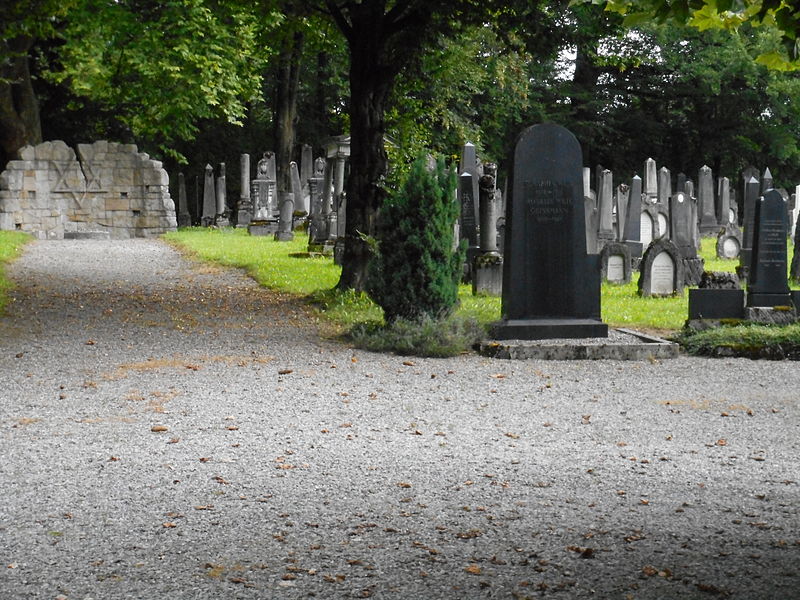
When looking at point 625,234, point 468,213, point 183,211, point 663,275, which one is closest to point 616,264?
point 663,275

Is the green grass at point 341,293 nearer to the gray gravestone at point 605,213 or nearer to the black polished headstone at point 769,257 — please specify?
the black polished headstone at point 769,257

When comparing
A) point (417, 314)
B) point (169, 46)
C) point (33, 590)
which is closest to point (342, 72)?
point (169, 46)

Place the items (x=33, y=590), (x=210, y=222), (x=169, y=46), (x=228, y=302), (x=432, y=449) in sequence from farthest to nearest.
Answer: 1. (x=210, y=222)
2. (x=169, y=46)
3. (x=228, y=302)
4. (x=432, y=449)
5. (x=33, y=590)

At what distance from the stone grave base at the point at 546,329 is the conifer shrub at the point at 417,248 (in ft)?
2.15

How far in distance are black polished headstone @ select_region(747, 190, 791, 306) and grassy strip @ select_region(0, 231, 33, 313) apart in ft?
29.0

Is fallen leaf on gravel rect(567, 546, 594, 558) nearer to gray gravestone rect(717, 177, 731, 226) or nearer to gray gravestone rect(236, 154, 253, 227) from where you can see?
gray gravestone rect(717, 177, 731, 226)

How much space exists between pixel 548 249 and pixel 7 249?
1565cm

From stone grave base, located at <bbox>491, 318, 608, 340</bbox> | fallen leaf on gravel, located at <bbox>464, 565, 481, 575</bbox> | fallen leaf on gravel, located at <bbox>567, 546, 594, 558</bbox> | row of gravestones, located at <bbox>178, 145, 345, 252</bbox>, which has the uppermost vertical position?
row of gravestones, located at <bbox>178, 145, 345, 252</bbox>

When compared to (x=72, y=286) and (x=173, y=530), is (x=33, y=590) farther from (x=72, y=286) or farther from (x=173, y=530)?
(x=72, y=286)

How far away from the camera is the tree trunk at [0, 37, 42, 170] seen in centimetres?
2902

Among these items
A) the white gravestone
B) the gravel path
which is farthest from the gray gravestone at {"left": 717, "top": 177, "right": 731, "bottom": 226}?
the gravel path

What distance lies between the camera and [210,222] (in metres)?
36.6

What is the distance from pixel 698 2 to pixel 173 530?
3.26m

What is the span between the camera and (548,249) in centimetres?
1062
